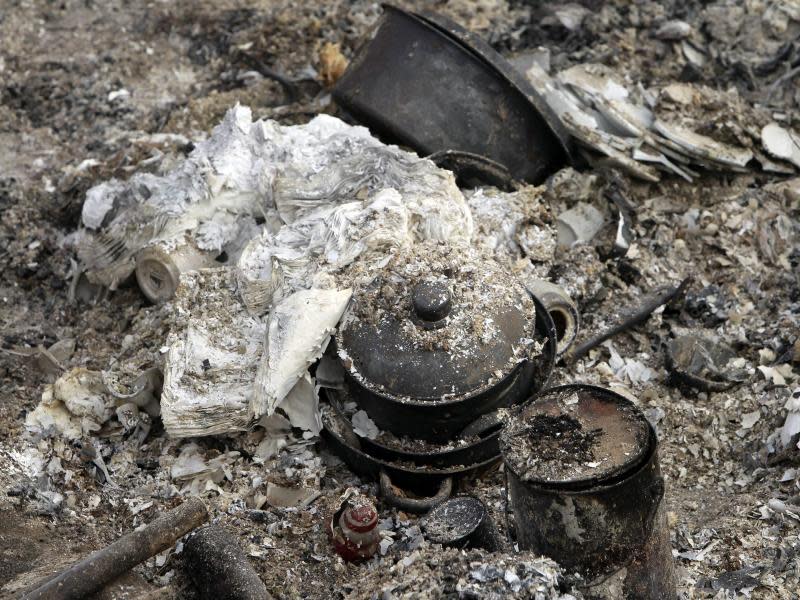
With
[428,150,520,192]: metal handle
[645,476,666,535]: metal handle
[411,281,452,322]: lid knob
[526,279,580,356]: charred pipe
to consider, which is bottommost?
[526,279,580,356]: charred pipe

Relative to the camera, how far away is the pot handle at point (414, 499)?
12.6 feet

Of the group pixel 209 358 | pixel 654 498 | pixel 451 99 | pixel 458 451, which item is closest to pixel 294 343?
pixel 209 358

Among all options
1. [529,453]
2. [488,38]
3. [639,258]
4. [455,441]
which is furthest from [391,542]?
[488,38]

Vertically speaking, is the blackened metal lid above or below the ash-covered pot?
above

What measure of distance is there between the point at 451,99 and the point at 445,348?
1946 millimetres

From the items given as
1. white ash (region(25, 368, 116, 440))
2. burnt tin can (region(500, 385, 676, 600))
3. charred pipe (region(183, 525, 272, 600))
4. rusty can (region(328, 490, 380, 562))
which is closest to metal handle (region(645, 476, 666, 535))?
burnt tin can (region(500, 385, 676, 600))

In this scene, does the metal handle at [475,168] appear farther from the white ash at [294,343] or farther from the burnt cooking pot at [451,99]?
the white ash at [294,343]

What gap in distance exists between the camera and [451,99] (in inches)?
205

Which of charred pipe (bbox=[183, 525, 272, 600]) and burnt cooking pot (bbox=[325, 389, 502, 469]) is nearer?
charred pipe (bbox=[183, 525, 272, 600])

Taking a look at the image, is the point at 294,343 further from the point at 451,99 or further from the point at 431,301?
the point at 451,99

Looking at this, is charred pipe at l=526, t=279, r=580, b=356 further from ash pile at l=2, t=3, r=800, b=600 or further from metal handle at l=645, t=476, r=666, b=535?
metal handle at l=645, t=476, r=666, b=535

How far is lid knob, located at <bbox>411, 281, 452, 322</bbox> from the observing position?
12.4ft

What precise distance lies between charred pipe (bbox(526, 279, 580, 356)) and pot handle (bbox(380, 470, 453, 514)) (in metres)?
0.96

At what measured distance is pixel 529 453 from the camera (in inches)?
123
